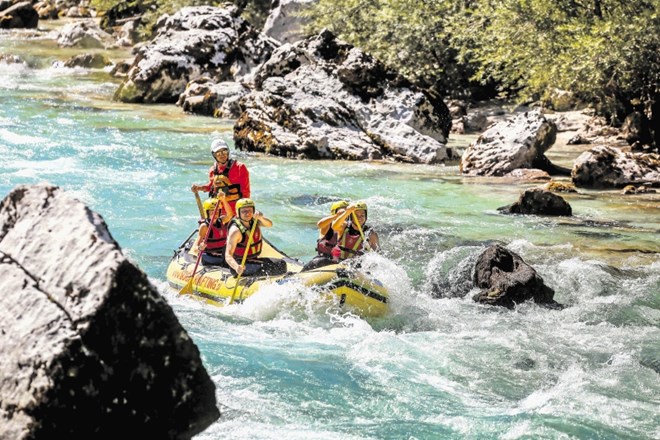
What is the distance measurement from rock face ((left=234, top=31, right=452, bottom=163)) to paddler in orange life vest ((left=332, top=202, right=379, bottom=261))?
904 centimetres

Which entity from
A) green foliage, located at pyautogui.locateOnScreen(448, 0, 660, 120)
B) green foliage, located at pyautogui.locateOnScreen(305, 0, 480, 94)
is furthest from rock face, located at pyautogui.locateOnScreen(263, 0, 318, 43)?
green foliage, located at pyautogui.locateOnScreen(448, 0, 660, 120)

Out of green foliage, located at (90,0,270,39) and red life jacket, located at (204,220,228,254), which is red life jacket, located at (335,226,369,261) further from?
green foliage, located at (90,0,270,39)

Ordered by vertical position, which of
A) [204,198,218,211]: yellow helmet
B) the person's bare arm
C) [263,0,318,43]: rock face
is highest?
[263,0,318,43]: rock face

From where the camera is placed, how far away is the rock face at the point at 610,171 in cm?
1675

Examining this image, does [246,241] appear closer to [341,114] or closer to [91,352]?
[91,352]

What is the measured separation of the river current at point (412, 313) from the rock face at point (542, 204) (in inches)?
9.7

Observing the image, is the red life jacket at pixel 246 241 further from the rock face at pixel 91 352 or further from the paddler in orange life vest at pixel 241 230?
the rock face at pixel 91 352

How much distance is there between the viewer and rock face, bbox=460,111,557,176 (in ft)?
59.4

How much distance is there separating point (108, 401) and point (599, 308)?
726cm

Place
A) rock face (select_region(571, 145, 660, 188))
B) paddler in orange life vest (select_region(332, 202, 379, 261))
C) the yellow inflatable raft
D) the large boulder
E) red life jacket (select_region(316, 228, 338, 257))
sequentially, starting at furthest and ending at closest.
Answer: the large boulder
rock face (select_region(571, 145, 660, 188))
red life jacket (select_region(316, 228, 338, 257))
paddler in orange life vest (select_region(332, 202, 379, 261))
the yellow inflatable raft

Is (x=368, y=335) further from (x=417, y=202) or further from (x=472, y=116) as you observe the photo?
(x=472, y=116)

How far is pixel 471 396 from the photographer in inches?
302

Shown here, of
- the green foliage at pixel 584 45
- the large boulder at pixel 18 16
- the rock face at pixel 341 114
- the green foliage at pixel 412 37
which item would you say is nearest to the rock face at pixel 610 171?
the green foliage at pixel 584 45

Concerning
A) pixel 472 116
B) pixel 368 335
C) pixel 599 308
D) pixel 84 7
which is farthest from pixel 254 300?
pixel 84 7
